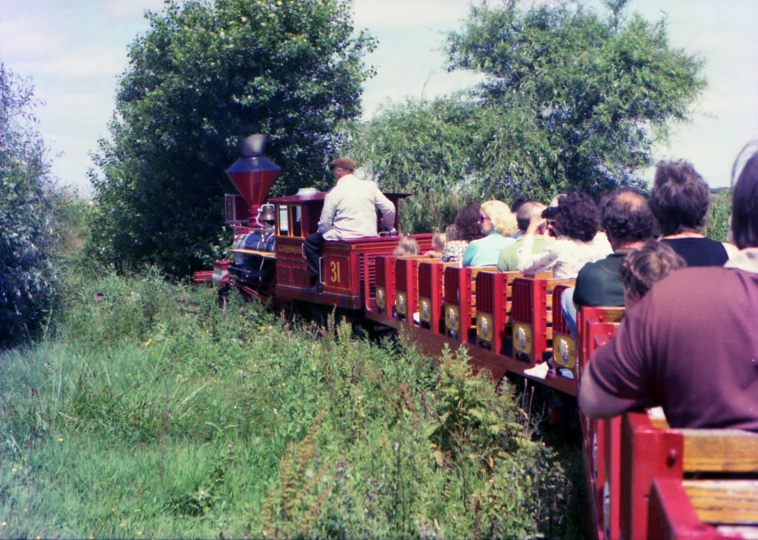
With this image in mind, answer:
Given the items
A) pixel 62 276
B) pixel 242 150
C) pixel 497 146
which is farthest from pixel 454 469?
pixel 497 146

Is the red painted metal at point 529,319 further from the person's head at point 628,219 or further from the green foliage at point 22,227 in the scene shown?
the green foliage at point 22,227

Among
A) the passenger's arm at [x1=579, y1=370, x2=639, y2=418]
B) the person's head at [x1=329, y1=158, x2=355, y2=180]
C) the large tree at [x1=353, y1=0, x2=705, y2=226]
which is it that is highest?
the large tree at [x1=353, y1=0, x2=705, y2=226]

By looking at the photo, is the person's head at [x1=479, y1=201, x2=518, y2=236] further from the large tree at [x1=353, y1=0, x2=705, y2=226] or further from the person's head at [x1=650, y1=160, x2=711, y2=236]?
the large tree at [x1=353, y1=0, x2=705, y2=226]

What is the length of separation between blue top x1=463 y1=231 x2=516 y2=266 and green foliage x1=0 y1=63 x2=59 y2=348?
5.93 meters

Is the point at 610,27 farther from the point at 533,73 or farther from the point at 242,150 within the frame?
the point at 242,150

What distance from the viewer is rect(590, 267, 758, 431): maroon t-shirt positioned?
2240 millimetres

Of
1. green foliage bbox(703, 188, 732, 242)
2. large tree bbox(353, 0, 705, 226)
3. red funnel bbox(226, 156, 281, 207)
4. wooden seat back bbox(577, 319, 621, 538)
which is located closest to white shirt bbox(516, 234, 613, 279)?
wooden seat back bbox(577, 319, 621, 538)

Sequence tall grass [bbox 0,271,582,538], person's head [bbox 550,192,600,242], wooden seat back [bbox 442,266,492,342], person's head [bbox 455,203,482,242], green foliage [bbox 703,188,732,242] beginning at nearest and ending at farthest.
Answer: tall grass [bbox 0,271,582,538] → person's head [bbox 550,192,600,242] → wooden seat back [bbox 442,266,492,342] → person's head [bbox 455,203,482,242] → green foliage [bbox 703,188,732,242]

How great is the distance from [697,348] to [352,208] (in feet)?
26.5

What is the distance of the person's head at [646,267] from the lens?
2.89 meters

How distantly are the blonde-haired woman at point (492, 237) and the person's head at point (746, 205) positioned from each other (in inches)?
173

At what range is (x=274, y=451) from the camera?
5336 millimetres

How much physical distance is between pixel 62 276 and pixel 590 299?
29.4 ft

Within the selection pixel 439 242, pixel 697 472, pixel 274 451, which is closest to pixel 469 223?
pixel 439 242
